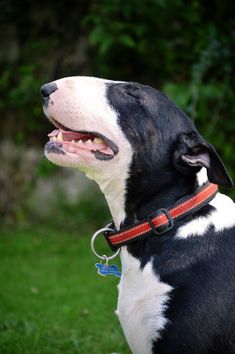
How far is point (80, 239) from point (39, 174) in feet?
2.88

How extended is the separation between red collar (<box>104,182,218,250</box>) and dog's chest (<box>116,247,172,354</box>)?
0.11m

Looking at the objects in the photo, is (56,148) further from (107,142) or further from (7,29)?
(7,29)

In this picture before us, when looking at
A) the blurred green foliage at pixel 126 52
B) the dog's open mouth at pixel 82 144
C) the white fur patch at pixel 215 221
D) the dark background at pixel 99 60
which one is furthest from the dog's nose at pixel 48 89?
the dark background at pixel 99 60

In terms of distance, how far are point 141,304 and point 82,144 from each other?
2.58ft

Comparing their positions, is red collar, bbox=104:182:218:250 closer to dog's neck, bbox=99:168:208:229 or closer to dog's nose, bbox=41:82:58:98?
dog's neck, bbox=99:168:208:229

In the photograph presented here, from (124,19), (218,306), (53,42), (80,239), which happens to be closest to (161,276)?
(218,306)

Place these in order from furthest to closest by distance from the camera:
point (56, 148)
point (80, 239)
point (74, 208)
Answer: point (74, 208) → point (80, 239) → point (56, 148)

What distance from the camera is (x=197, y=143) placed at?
2998 mm

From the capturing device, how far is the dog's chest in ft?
9.46

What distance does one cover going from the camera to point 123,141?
3.03m

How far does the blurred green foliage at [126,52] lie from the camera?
Result: 680cm

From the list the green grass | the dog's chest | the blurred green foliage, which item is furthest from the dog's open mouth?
the blurred green foliage

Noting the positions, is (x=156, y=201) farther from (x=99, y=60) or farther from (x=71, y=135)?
(x=99, y=60)

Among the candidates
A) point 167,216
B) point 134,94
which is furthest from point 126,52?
point 167,216
